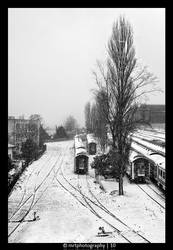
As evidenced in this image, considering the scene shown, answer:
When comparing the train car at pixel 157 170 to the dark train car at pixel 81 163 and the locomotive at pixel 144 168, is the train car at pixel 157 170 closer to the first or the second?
the locomotive at pixel 144 168

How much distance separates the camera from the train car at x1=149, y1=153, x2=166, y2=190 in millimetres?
21212

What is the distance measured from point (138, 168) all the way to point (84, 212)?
394 inches

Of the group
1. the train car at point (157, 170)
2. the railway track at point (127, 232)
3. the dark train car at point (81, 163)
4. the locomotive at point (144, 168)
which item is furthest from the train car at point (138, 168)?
the railway track at point (127, 232)

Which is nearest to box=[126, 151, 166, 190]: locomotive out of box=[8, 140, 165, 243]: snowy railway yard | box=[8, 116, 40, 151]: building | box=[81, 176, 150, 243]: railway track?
box=[8, 140, 165, 243]: snowy railway yard

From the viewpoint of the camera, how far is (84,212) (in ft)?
52.0

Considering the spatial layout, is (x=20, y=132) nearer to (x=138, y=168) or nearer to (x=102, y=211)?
(x=138, y=168)

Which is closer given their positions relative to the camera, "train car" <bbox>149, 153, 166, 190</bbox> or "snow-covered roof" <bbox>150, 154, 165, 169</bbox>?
"train car" <bbox>149, 153, 166, 190</bbox>

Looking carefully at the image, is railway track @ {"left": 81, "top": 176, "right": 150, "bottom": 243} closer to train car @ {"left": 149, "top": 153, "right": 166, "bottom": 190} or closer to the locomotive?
train car @ {"left": 149, "top": 153, "right": 166, "bottom": 190}

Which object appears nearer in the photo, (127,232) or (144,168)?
(127,232)

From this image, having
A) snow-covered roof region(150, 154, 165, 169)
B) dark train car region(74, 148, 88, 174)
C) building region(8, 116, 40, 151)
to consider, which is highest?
building region(8, 116, 40, 151)

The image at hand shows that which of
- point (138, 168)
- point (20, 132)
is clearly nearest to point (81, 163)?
point (138, 168)

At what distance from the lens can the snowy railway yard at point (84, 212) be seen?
475 inches

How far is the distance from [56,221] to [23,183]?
1111 centimetres

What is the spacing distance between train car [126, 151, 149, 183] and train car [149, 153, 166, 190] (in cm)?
62
